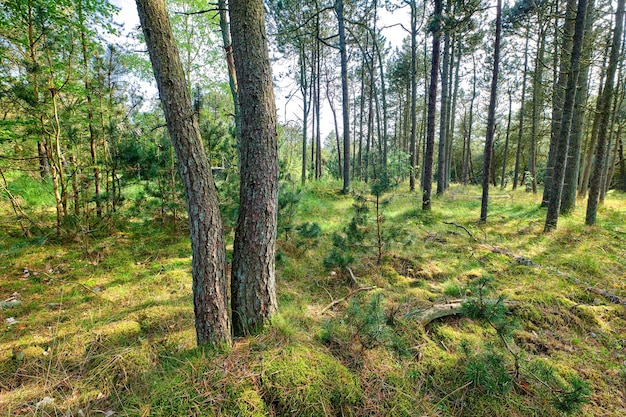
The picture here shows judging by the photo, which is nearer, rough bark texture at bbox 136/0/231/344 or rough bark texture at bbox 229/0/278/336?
rough bark texture at bbox 136/0/231/344

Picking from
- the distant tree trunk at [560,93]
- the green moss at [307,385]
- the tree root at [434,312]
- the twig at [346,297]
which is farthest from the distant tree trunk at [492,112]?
the green moss at [307,385]

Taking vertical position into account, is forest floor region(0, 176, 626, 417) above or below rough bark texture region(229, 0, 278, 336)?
below

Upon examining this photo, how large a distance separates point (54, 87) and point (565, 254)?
8924 mm

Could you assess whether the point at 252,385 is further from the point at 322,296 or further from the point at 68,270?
the point at 68,270

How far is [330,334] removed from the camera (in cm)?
250

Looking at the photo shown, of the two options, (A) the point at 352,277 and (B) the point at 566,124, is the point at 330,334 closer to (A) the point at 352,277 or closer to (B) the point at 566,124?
(A) the point at 352,277

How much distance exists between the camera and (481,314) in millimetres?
2254

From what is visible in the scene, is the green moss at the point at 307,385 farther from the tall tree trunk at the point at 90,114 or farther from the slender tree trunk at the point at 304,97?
the slender tree trunk at the point at 304,97

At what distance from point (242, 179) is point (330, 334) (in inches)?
66.6

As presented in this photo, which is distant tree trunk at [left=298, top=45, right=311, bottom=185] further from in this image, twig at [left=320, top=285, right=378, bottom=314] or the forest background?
twig at [left=320, top=285, right=378, bottom=314]

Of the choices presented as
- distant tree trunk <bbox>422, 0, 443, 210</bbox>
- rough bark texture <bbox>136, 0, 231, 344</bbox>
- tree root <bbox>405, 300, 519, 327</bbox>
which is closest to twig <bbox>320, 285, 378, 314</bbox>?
tree root <bbox>405, 300, 519, 327</bbox>

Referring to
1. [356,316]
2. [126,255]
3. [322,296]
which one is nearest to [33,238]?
[126,255]

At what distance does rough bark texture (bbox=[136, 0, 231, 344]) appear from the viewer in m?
1.93

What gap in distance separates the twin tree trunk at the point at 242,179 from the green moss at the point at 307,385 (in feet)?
1.56
